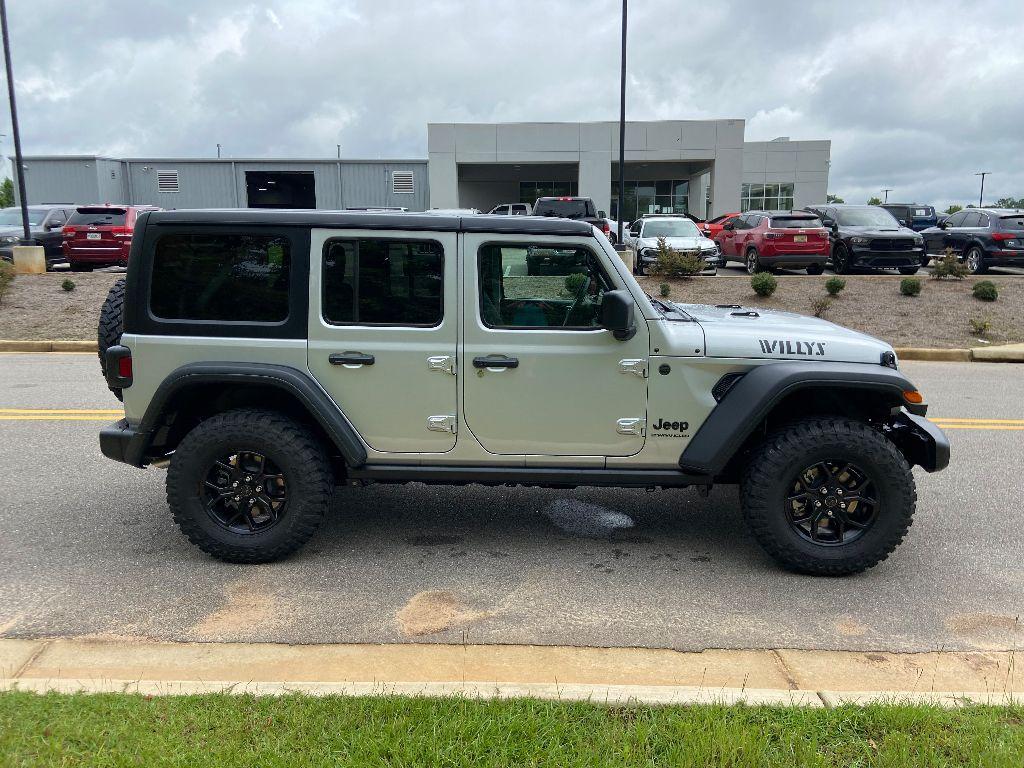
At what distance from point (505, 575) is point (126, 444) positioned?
7.15 ft

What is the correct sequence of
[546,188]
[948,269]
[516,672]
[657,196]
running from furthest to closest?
[657,196], [546,188], [948,269], [516,672]

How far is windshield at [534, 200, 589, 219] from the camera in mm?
21969

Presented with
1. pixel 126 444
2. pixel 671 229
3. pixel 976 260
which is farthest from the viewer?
pixel 671 229

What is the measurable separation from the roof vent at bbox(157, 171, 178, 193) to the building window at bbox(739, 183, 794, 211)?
105 feet

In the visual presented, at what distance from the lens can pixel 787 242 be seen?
18.5 m

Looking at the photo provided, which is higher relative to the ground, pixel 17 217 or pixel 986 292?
pixel 17 217

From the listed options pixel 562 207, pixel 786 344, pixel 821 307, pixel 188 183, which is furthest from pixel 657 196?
pixel 786 344

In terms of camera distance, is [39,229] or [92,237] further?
[39,229]

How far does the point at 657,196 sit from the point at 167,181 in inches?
1077

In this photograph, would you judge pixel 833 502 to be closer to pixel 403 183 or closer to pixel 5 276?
pixel 5 276

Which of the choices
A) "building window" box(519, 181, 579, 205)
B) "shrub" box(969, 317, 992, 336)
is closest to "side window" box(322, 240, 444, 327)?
"shrub" box(969, 317, 992, 336)

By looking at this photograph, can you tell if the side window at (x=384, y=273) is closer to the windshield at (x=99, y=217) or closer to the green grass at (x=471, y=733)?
the green grass at (x=471, y=733)

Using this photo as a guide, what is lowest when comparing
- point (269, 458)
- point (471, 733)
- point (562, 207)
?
point (471, 733)

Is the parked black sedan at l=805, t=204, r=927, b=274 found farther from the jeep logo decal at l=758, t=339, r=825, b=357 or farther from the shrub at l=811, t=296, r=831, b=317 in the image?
the jeep logo decal at l=758, t=339, r=825, b=357
